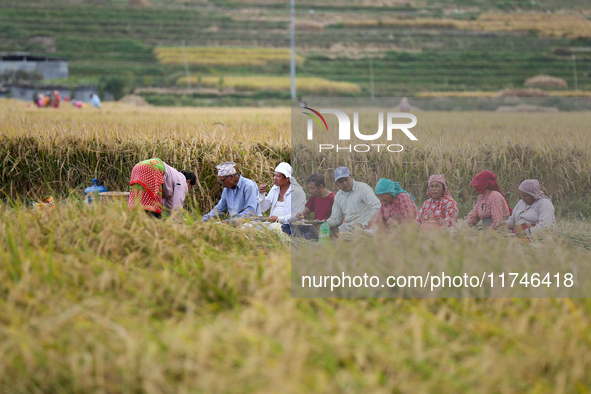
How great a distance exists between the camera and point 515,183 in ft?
15.4

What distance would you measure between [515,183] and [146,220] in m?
3.03

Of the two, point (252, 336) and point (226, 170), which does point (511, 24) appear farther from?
point (252, 336)

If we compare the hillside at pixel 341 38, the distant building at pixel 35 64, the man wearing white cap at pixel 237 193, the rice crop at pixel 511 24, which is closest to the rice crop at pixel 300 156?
the man wearing white cap at pixel 237 193

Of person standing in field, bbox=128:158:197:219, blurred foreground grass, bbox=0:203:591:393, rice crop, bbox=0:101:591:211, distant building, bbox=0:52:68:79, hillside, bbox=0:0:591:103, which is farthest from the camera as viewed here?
hillside, bbox=0:0:591:103

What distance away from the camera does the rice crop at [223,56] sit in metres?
61.9

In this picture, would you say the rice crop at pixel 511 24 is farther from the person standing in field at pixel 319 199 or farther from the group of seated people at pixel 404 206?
the person standing in field at pixel 319 199

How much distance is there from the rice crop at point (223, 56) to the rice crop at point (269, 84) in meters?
5.43

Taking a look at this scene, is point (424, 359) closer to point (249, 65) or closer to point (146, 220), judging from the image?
point (146, 220)

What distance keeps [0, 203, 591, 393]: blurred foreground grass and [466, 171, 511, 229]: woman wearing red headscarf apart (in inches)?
38.6

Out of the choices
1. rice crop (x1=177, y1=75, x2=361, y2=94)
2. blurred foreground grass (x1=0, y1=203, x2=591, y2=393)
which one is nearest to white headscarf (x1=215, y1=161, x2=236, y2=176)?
blurred foreground grass (x1=0, y1=203, x2=591, y2=393)

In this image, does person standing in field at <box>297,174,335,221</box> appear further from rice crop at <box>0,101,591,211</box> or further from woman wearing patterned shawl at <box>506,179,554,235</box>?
woman wearing patterned shawl at <box>506,179,554,235</box>

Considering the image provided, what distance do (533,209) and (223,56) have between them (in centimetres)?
6352

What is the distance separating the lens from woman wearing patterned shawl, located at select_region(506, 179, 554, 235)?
164 inches

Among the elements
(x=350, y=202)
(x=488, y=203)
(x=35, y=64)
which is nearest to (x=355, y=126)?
(x=350, y=202)
